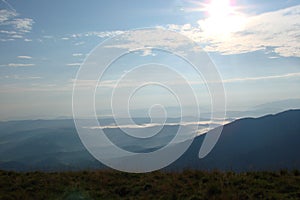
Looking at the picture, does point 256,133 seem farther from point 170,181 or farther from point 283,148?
point 170,181

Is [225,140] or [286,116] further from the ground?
[286,116]

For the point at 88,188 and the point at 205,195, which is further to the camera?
the point at 88,188

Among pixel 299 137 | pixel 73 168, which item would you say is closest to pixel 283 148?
pixel 299 137

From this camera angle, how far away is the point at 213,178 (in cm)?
1526

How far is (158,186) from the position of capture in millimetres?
14805

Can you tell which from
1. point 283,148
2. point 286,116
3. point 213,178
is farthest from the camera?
point 286,116

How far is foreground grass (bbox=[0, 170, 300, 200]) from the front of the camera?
43.1ft

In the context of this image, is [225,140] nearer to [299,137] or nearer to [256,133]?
[256,133]

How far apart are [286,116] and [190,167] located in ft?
597

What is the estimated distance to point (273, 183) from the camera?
14.2m

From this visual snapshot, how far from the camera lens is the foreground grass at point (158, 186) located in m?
13.1

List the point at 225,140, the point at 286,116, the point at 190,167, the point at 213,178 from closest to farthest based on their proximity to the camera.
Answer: the point at 213,178 < the point at 190,167 < the point at 225,140 < the point at 286,116

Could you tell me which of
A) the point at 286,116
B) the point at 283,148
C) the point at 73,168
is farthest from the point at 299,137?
the point at 73,168

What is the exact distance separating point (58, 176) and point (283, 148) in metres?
130
